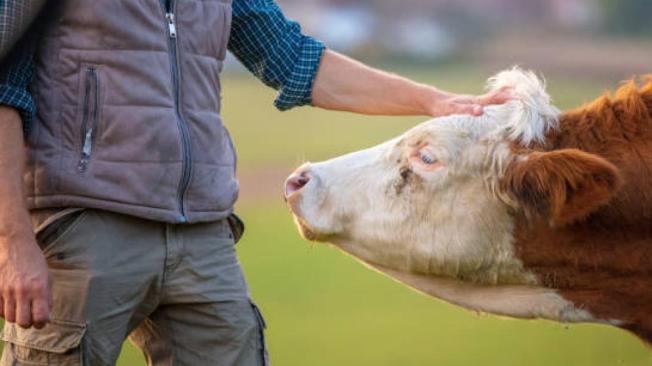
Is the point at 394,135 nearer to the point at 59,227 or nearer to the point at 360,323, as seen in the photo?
the point at 360,323

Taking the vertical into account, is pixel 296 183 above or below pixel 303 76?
below

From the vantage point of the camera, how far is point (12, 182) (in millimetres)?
3680

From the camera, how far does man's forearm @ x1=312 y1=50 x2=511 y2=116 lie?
15.1ft

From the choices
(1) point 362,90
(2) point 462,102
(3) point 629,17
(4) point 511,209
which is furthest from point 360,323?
(3) point 629,17

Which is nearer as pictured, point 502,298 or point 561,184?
point 561,184

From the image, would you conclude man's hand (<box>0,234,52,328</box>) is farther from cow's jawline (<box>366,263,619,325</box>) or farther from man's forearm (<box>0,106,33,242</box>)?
cow's jawline (<box>366,263,619,325</box>)

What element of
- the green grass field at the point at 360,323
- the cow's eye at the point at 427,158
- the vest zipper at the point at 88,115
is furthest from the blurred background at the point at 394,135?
the vest zipper at the point at 88,115

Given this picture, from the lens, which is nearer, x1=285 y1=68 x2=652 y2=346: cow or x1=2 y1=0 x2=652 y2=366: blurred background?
x1=285 y1=68 x2=652 y2=346: cow

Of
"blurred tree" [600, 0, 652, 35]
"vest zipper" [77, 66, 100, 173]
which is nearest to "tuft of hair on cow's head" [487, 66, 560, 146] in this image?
"vest zipper" [77, 66, 100, 173]

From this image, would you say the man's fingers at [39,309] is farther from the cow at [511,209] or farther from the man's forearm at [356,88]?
the man's forearm at [356,88]

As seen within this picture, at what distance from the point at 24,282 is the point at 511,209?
4.74 feet

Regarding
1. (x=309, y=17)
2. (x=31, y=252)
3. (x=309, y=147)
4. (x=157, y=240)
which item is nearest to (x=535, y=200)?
(x=157, y=240)

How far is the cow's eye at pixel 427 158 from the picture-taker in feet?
14.0

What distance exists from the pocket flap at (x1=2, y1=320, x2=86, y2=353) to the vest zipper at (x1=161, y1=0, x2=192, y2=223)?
0.43 m
